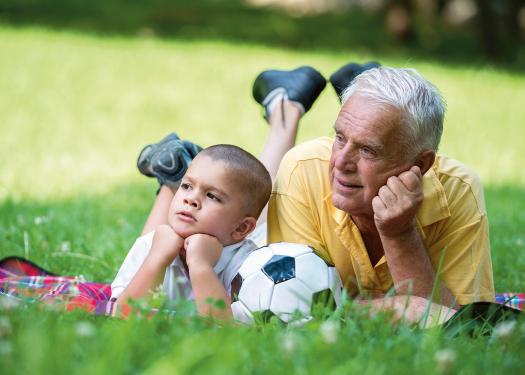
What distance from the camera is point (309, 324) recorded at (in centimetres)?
295

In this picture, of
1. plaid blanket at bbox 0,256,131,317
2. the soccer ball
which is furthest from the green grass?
the soccer ball

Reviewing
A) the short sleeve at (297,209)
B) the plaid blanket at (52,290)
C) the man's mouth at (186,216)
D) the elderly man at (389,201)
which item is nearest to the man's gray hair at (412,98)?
the elderly man at (389,201)

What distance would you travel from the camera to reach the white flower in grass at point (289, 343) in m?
2.47

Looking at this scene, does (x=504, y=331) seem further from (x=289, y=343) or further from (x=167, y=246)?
(x=167, y=246)

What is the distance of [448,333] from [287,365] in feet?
2.93

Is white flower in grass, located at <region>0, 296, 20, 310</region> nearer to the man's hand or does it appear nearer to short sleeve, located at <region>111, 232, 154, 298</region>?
short sleeve, located at <region>111, 232, 154, 298</region>

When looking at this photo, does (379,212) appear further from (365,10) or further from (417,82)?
(365,10)

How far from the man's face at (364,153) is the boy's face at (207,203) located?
487 mm

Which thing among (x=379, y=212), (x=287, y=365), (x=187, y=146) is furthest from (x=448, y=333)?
(x=187, y=146)

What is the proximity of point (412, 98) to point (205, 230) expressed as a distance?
1.05 metres

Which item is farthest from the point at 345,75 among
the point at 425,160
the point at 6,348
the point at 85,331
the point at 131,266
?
the point at 6,348

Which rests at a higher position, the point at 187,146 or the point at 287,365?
the point at 187,146

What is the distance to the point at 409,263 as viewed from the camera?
11.5ft

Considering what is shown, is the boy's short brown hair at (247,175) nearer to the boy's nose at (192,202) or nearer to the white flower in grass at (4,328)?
the boy's nose at (192,202)
